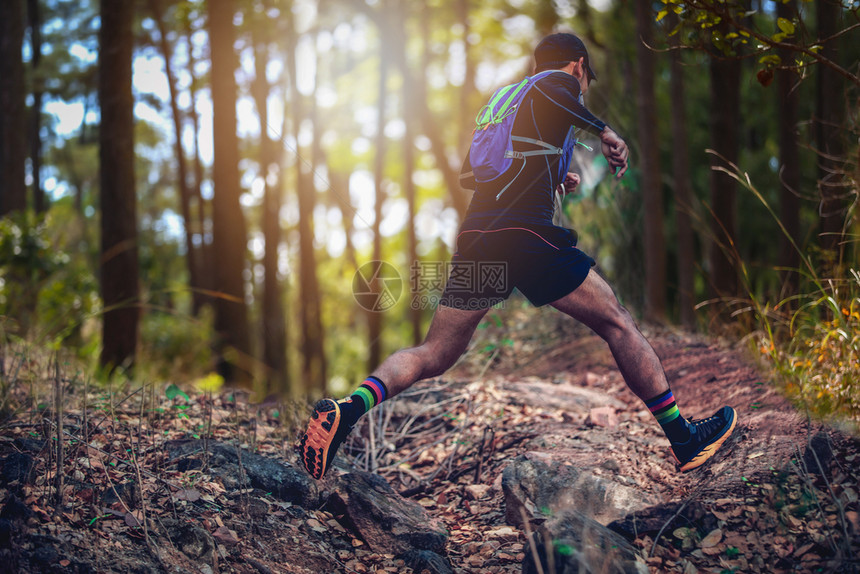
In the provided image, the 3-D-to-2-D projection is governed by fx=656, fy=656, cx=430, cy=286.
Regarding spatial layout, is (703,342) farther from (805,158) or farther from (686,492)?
(805,158)

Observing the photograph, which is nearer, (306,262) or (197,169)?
(306,262)

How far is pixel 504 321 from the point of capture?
704cm

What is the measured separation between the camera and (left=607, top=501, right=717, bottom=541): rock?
2.82 m

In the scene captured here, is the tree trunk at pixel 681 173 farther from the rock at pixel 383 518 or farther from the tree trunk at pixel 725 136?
the rock at pixel 383 518

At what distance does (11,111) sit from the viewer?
30.1 ft

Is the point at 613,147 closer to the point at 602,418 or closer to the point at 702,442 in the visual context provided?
the point at 702,442

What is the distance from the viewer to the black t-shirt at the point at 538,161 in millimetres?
3146

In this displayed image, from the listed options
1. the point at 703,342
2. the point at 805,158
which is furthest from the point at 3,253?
the point at 805,158

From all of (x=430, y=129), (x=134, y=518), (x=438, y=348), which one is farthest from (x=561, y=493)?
(x=430, y=129)

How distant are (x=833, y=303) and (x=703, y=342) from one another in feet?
6.07

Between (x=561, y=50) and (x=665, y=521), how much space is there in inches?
89.7

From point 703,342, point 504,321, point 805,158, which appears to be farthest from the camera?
point 805,158

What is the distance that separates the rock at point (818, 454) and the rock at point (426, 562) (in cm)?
165

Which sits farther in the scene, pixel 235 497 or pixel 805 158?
pixel 805 158
